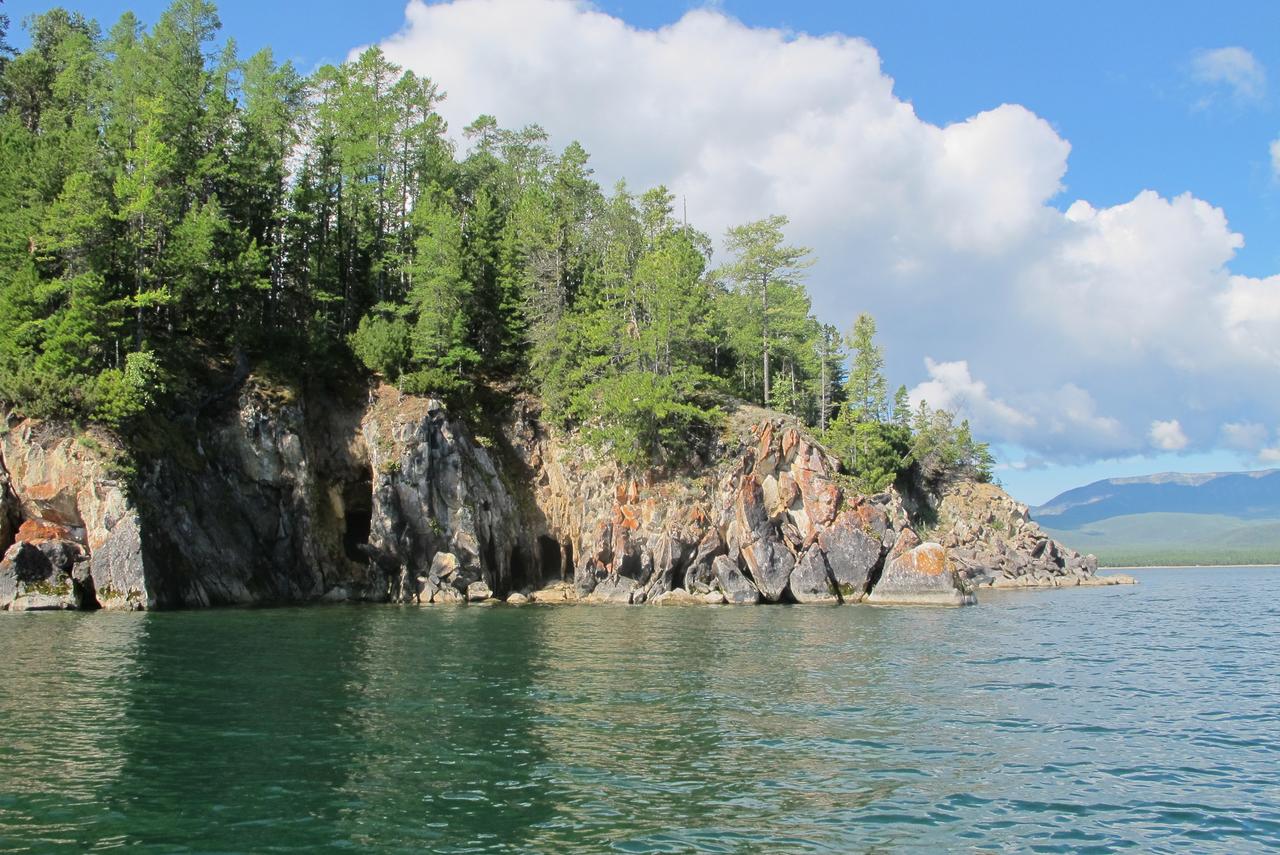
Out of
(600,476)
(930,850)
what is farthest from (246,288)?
(930,850)

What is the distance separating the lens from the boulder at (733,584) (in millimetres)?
55312

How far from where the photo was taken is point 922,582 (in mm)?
53312

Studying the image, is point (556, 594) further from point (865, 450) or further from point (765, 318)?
point (865, 450)

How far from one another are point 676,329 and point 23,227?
40927 mm

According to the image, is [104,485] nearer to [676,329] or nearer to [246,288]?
[246,288]

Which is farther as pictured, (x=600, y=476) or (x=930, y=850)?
(x=600, y=476)

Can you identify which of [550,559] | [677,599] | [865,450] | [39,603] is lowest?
[677,599]

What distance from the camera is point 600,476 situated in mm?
62781

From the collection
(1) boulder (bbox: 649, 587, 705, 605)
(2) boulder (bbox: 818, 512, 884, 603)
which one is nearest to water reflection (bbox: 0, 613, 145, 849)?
(1) boulder (bbox: 649, 587, 705, 605)

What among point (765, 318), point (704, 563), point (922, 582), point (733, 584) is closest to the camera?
point (922, 582)

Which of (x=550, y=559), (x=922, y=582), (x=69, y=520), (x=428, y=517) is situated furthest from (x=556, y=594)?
(x=69, y=520)

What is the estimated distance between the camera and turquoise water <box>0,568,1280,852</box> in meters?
11.8

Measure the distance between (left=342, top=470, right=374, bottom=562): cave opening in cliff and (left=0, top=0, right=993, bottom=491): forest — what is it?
7334mm

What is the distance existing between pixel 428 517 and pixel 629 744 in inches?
1640
